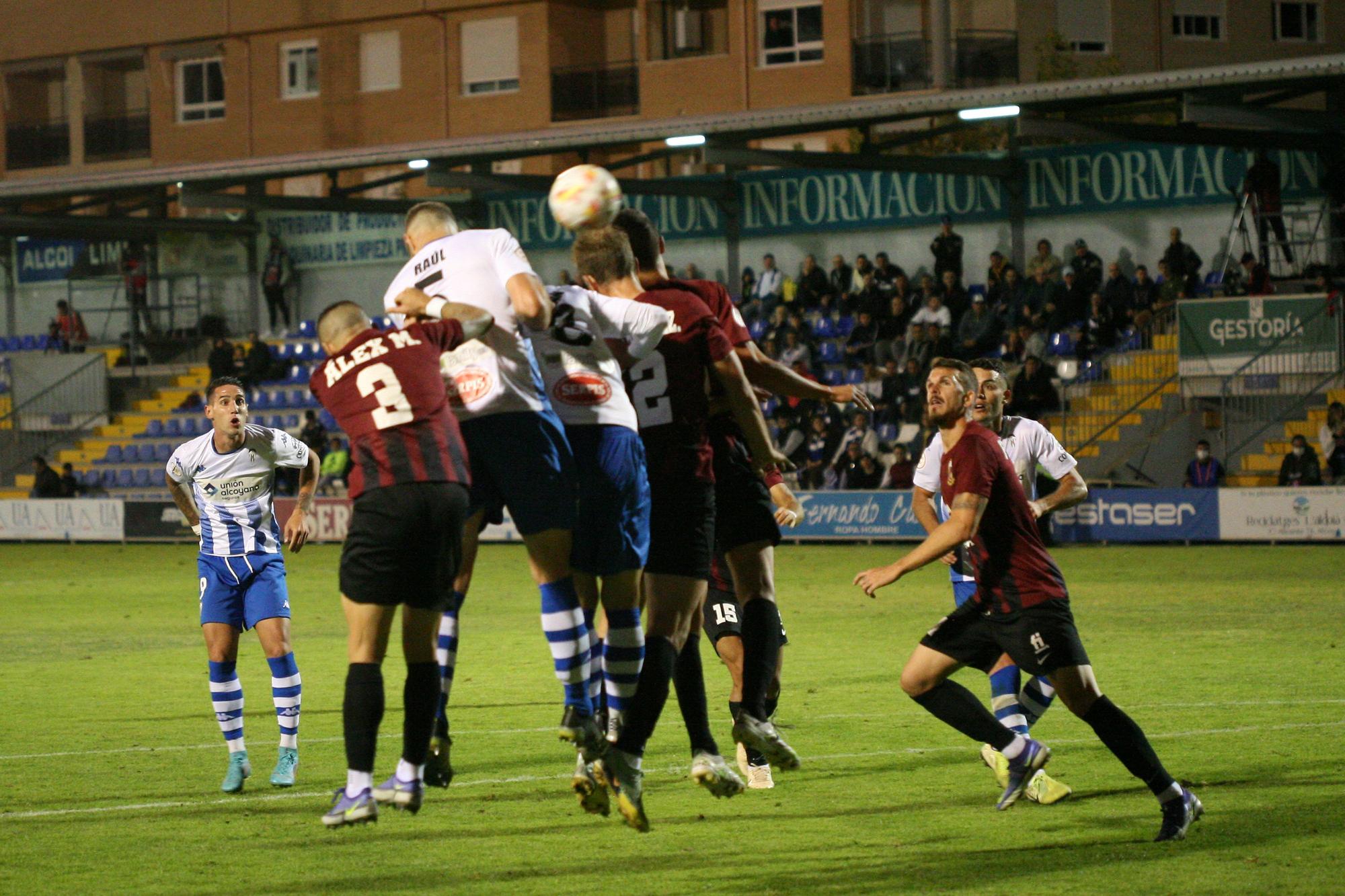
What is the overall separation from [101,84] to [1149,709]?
148 ft

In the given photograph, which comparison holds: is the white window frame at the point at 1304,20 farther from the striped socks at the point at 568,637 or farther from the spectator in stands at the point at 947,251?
the striped socks at the point at 568,637

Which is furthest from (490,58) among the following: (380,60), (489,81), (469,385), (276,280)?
(469,385)

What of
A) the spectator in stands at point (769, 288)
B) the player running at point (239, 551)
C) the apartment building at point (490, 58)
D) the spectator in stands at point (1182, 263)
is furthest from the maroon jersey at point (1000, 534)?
the apartment building at point (490, 58)

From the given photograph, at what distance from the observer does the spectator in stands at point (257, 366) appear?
1483 inches

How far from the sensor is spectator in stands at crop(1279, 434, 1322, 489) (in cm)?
2494

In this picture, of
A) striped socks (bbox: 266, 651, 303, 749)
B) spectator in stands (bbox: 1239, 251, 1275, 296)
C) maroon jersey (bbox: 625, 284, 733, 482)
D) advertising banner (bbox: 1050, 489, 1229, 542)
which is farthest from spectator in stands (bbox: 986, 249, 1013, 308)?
maroon jersey (bbox: 625, 284, 733, 482)

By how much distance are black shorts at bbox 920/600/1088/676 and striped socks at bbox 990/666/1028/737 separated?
50 cm

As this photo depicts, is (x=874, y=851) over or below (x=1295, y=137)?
below

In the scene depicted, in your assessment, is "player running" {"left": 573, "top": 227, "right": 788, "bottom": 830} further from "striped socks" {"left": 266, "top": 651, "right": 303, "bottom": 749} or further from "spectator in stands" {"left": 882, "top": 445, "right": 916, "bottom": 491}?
"spectator in stands" {"left": 882, "top": 445, "right": 916, "bottom": 491}

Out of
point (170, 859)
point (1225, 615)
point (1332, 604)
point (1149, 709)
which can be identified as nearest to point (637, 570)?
point (170, 859)

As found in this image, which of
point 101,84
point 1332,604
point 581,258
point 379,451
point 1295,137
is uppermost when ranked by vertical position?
point 101,84

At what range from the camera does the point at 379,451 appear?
707cm

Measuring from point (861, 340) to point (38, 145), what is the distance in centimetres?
2959

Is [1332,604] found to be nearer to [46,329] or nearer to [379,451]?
[379,451]
